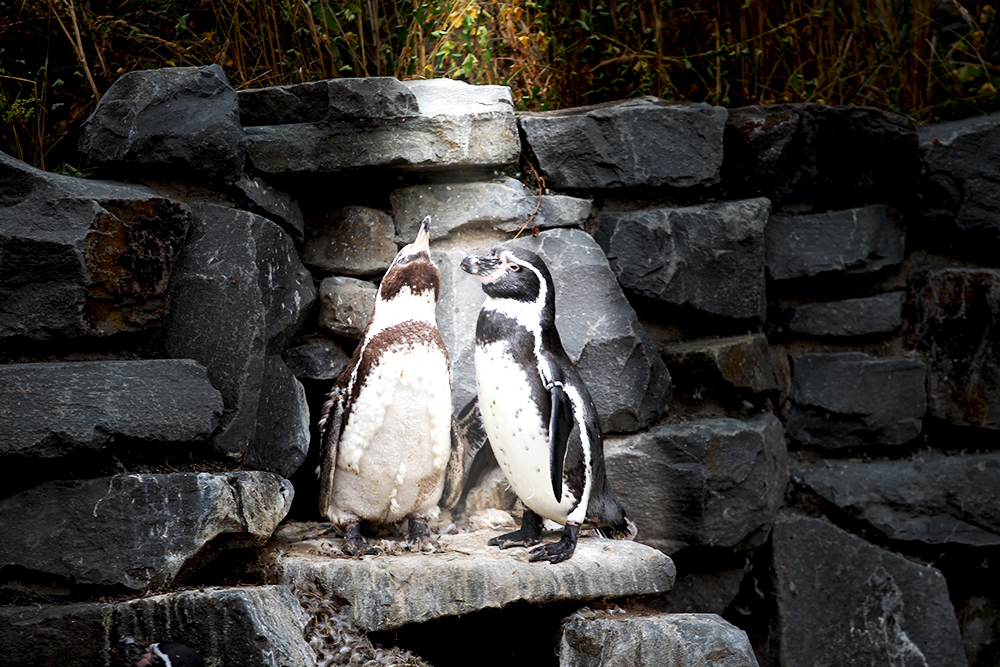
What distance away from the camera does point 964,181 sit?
9.47 feet

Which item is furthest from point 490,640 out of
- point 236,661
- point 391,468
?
point 236,661

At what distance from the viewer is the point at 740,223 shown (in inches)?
110

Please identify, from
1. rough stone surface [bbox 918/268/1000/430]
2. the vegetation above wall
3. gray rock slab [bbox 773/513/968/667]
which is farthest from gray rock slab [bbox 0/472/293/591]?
rough stone surface [bbox 918/268/1000/430]

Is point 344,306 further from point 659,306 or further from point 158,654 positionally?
point 158,654

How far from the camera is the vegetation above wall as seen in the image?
8.94 feet

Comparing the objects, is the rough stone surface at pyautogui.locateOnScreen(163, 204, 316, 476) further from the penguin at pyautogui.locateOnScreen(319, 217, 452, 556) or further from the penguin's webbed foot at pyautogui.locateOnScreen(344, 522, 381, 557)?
the penguin's webbed foot at pyautogui.locateOnScreen(344, 522, 381, 557)

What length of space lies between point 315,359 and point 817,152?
1815 millimetres

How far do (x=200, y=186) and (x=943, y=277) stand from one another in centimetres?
242

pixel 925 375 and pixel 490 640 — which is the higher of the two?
pixel 925 375

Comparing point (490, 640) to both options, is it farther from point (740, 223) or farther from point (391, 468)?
point (740, 223)

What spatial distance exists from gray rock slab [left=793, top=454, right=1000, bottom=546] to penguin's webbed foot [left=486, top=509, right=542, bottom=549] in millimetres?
1102

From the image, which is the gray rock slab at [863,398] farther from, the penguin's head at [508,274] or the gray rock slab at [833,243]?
the penguin's head at [508,274]

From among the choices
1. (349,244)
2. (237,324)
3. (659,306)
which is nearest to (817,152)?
(659,306)

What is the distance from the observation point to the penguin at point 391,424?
2250 mm
